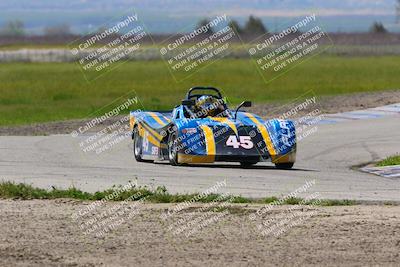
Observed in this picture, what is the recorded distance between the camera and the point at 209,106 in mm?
22062

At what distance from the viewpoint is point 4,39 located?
13688 centimetres

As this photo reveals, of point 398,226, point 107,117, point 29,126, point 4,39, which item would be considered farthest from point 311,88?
point 4,39

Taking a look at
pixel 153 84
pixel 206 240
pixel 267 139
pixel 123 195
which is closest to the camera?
pixel 206 240

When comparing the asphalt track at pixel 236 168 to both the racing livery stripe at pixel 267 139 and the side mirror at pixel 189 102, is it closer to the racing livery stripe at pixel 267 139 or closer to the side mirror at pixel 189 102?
the racing livery stripe at pixel 267 139

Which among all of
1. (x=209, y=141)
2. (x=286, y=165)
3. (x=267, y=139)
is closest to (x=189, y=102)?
(x=209, y=141)

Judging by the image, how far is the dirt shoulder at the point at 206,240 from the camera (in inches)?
435

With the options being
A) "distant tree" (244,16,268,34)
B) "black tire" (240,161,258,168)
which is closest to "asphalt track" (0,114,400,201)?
"black tire" (240,161,258,168)

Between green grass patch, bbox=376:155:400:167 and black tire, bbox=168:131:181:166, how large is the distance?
360cm

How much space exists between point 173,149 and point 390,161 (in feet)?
12.6

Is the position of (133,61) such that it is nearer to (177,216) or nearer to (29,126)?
(29,126)

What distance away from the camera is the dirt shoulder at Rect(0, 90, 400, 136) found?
30.3 meters

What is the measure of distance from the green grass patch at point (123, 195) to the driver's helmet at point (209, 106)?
6138 millimetres

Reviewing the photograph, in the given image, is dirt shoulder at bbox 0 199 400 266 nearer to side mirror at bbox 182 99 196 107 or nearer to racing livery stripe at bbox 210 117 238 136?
racing livery stripe at bbox 210 117 238 136

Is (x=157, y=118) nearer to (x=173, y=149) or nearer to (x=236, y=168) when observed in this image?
(x=173, y=149)
